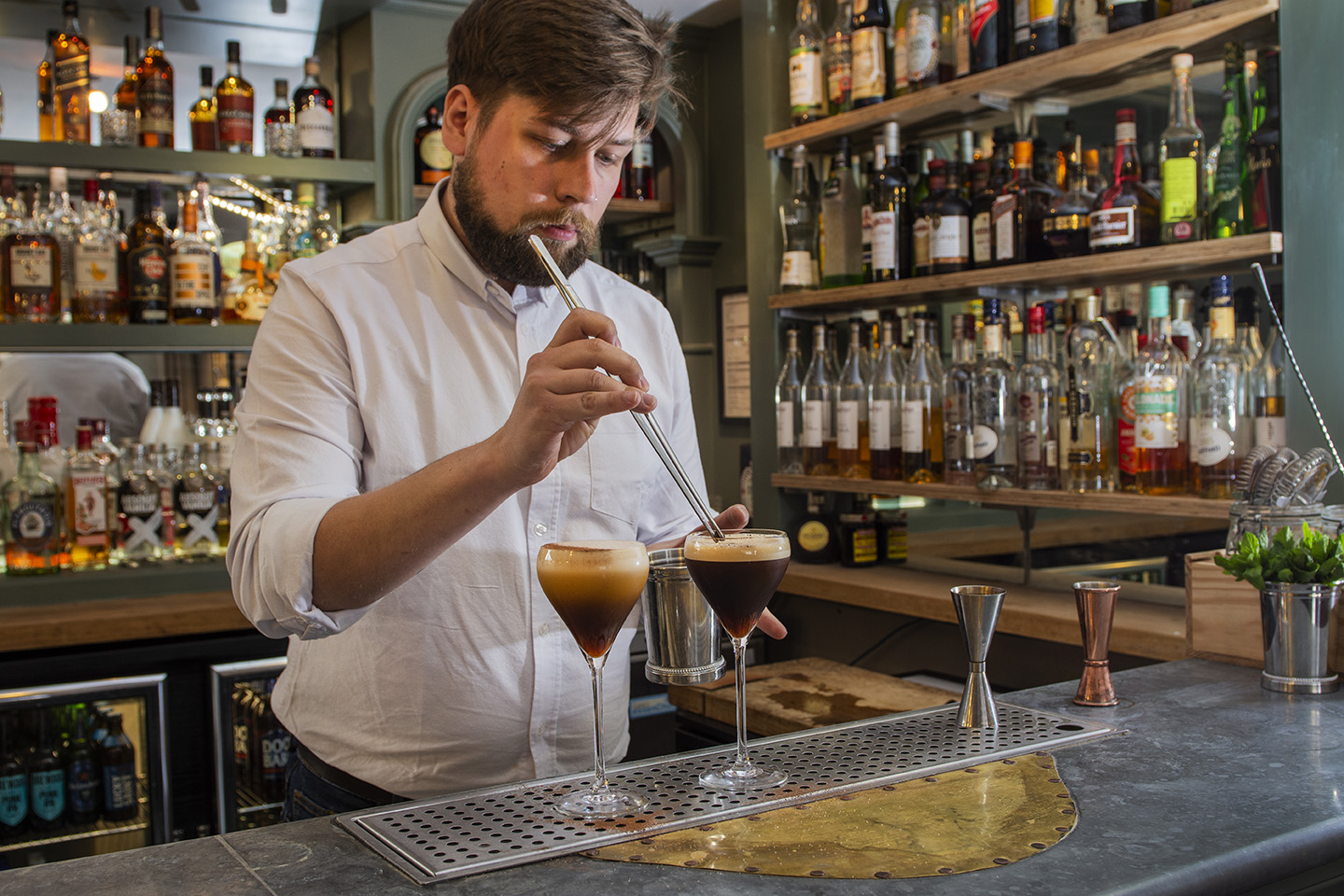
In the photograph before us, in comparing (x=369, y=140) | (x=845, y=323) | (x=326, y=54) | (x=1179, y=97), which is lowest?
(x=845, y=323)

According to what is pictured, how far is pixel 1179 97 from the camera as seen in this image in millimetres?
2029

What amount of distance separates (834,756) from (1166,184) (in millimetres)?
1427

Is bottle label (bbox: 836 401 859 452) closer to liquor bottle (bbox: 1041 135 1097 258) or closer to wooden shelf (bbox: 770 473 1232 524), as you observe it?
wooden shelf (bbox: 770 473 1232 524)

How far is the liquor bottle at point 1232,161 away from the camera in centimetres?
198

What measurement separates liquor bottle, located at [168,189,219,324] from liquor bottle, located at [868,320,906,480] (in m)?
1.66

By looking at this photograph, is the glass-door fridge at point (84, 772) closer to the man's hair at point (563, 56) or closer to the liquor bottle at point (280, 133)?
the liquor bottle at point (280, 133)

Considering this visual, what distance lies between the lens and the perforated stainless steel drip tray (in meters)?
0.88

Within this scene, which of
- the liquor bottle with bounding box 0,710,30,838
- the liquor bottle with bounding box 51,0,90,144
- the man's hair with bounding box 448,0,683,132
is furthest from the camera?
the liquor bottle with bounding box 51,0,90,144

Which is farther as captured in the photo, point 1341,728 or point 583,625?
point 1341,728

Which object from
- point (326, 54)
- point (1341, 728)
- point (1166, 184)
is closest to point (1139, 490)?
point (1166, 184)

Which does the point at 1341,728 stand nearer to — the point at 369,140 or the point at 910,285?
the point at 910,285

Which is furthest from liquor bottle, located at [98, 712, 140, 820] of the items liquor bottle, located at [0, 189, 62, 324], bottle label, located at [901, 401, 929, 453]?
bottle label, located at [901, 401, 929, 453]

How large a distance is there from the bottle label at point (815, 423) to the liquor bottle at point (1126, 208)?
33.0 inches

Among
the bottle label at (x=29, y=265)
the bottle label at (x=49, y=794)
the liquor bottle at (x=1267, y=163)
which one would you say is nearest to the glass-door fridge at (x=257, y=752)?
the bottle label at (x=49, y=794)
